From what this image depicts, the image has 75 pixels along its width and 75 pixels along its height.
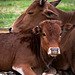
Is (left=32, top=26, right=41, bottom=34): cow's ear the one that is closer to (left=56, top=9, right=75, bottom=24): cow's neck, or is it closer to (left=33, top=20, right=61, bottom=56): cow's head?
(left=33, top=20, right=61, bottom=56): cow's head

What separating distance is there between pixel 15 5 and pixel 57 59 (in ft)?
27.1

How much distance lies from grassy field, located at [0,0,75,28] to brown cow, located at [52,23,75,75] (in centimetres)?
500

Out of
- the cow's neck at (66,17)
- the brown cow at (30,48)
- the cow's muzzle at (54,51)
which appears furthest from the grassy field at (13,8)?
the cow's muzzle at (54,51)

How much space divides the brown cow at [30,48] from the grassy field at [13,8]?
4820 millimetres

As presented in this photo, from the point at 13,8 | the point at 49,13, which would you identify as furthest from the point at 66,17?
the point at 13,8

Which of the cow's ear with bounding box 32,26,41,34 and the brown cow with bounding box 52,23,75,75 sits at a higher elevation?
the cow's ear with bounding box 32,26,41,34

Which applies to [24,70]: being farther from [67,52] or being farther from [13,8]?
[13,8]

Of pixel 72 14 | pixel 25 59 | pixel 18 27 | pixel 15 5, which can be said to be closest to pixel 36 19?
pixel 18 27

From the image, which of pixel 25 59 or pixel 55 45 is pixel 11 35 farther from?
pixel 55 45

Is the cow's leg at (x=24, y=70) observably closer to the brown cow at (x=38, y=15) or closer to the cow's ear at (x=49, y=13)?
the brown cow at (x=38, y=15)

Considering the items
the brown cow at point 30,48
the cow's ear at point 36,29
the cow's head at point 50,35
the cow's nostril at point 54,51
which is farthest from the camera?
the cow's ear at point 36,29

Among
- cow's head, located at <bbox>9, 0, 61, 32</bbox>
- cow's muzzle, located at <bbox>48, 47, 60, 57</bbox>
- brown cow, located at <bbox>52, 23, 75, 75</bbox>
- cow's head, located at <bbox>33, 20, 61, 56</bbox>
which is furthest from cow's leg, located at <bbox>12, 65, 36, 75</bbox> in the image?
cow's head, located at <bbox>9, 0, 61, 32</bbox>

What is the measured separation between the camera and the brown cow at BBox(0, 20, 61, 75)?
5090mm

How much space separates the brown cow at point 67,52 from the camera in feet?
18.5
